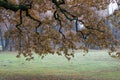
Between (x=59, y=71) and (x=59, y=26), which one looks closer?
(x=59, y=26)

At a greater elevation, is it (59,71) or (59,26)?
(59,26)

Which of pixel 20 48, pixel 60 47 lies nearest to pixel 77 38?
pixel 60 47

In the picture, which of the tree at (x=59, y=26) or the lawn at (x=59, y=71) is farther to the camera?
the lawn at (x=59, y=71)

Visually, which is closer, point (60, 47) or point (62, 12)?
point (62, 12)

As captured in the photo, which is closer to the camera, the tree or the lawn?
the tree

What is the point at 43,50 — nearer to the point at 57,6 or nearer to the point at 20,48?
the point at 20,48

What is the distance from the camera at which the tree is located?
22766 mm

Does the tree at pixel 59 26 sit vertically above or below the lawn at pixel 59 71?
above

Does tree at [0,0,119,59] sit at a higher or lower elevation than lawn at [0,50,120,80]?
higher

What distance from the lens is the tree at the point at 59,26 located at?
74.7ft

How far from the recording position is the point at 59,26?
25.4 metres

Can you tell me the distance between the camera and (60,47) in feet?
80.9

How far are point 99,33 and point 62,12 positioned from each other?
297 cm

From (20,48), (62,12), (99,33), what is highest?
(62,12)
